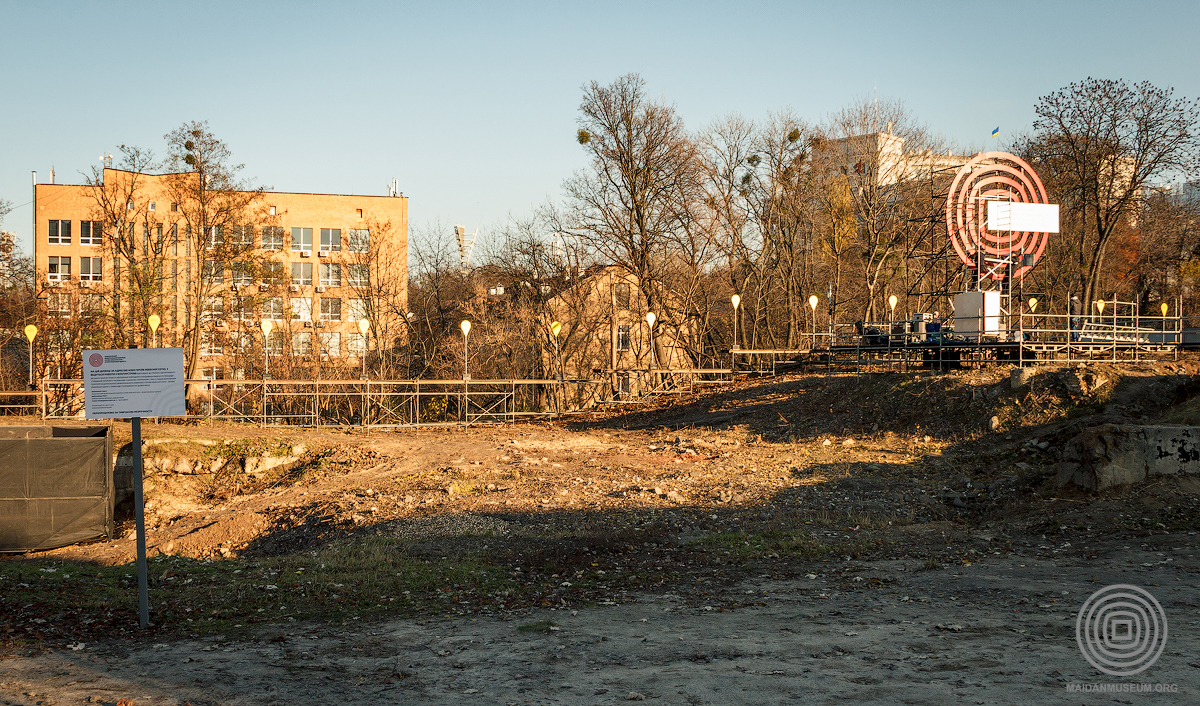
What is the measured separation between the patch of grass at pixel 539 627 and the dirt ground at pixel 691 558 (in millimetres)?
43

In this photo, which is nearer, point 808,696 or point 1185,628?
point 808,696

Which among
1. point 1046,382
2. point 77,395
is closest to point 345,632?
point 1046,382

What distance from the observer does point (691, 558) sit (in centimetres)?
1109

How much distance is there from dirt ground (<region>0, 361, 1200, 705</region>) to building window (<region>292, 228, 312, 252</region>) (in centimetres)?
4306

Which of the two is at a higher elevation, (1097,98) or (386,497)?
(1097,98)

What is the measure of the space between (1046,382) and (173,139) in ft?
122

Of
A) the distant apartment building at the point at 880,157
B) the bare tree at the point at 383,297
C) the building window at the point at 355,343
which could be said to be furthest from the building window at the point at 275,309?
the distant apartment building at the point at 880,157

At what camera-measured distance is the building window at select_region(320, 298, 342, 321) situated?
6231 cm

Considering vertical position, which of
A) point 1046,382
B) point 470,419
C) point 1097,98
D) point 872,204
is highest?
point 1097,98

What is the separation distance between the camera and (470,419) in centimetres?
3188

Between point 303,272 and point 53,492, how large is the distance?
165 feet

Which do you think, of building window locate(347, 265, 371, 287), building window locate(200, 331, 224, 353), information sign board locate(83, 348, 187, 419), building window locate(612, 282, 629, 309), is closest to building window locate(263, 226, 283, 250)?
building window locate(347, 265, 371, 287)

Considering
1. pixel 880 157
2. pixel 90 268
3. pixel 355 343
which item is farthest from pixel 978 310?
pixel 90 268

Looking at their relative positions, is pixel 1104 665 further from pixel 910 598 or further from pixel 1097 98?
pixel 1097 98
